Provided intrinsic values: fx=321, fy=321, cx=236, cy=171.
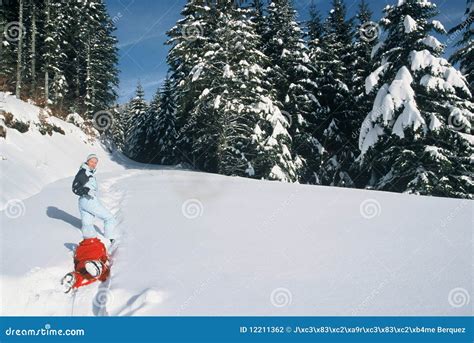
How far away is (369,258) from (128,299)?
339 centimetres

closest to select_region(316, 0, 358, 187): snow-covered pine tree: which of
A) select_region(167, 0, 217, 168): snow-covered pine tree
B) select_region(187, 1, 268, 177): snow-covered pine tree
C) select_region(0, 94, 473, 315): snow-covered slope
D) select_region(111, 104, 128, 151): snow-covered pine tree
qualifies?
select_region(187, 1, 268, 177): snow-covered pine tree

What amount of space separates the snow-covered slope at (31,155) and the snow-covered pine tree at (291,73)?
11.8 meters

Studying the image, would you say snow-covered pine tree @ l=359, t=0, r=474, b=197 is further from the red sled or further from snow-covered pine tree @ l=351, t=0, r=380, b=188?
the red sled

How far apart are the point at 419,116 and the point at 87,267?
1130cm

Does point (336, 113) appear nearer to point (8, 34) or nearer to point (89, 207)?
point (89, 207)

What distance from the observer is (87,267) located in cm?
466

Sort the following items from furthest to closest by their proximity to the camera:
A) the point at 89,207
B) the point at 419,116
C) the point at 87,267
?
the point at 419,116 → the point at 89,207 → the point at 87,267

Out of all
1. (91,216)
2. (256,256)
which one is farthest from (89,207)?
(256,256)

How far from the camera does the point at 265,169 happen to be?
56.2 feet

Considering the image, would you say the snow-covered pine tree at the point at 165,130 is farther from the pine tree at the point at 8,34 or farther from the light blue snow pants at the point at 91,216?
the light blue snow pants at the point at 91,216

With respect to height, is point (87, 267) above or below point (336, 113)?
below

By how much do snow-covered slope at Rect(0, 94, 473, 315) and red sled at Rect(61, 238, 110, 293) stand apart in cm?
14

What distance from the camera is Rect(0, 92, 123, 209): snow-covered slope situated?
377 inches

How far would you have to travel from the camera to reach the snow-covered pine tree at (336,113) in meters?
18.9
